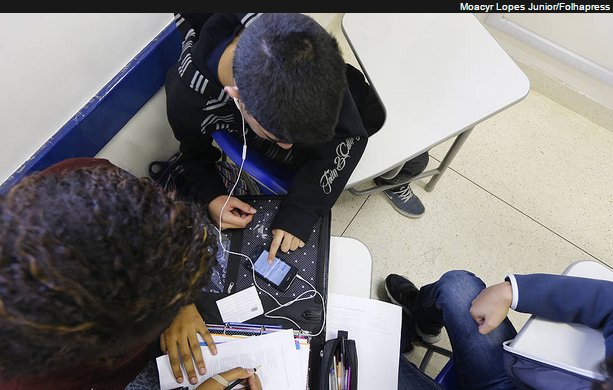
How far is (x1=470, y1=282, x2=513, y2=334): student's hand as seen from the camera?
0.91m

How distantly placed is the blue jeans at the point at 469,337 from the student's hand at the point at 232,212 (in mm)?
579

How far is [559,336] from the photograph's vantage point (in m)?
0.81

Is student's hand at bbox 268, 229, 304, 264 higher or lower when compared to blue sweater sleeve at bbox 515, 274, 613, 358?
higher

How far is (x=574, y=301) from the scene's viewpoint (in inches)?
31.3

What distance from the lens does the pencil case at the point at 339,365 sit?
0.78 meters

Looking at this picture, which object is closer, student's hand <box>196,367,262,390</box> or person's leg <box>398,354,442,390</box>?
student's hand <box>196,367,262,390</box>

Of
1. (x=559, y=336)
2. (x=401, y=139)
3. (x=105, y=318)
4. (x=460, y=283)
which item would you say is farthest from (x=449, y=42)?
(x=105, y=318)

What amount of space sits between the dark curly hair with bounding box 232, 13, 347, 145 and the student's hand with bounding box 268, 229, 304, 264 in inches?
10.2

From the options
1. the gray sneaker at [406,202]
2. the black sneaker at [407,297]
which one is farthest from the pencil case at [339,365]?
the gray sneaker at [406,202]

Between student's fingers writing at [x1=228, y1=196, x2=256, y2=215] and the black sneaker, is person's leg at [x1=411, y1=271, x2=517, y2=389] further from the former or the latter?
student's fingers writing at [x1=228, y1=196, x2=256, y2=215]

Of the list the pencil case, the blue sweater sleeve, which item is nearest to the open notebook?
the blue sweater sleeve

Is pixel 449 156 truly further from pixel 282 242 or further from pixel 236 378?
pixel 236 378

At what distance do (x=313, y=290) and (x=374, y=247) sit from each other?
31.2 inches

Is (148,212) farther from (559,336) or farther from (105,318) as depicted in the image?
(559,336)
